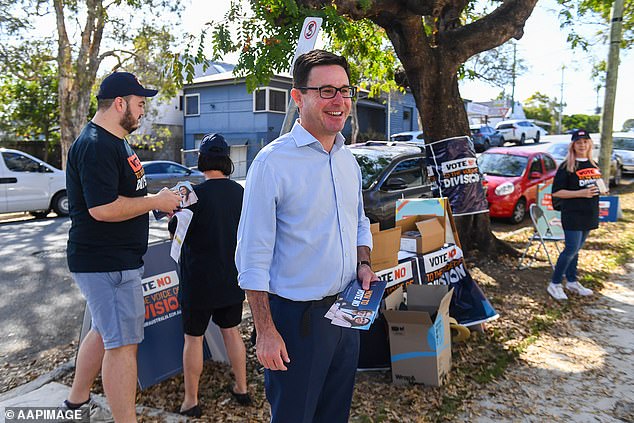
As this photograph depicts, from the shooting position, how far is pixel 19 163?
39.1 ft

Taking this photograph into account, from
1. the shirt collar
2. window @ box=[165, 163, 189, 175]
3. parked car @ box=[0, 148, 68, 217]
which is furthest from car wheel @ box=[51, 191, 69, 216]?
the shirt collar

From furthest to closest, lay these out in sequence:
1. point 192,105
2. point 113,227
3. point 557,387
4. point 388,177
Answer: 1. point 192,105
2. point 388,177
3. point 557,387
4. point 113,227

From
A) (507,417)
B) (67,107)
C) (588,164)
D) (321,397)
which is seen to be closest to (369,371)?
(507,417)

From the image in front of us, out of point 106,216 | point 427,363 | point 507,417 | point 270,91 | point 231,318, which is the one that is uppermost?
point 270,91

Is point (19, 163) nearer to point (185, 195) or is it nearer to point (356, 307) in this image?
point (185, 195)

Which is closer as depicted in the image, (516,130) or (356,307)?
(356,307)

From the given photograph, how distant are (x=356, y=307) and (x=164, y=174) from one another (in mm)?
15241

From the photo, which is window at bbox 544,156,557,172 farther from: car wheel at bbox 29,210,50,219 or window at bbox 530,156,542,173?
car wheel at bbox 29,210,50,219

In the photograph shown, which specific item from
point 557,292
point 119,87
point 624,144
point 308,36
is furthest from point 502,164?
point 624,144

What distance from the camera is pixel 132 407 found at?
274 centimetres

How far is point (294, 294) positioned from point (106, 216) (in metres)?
1.16

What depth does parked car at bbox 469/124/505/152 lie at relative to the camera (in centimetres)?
3094

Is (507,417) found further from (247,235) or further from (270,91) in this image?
(270,91)

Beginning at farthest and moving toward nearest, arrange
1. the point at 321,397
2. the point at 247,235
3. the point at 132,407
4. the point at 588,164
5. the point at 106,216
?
1. the point at 588,164
2. the point at 132,407
3. the point at 106,216
4. the point at 321,397
5. the point at 247,235
